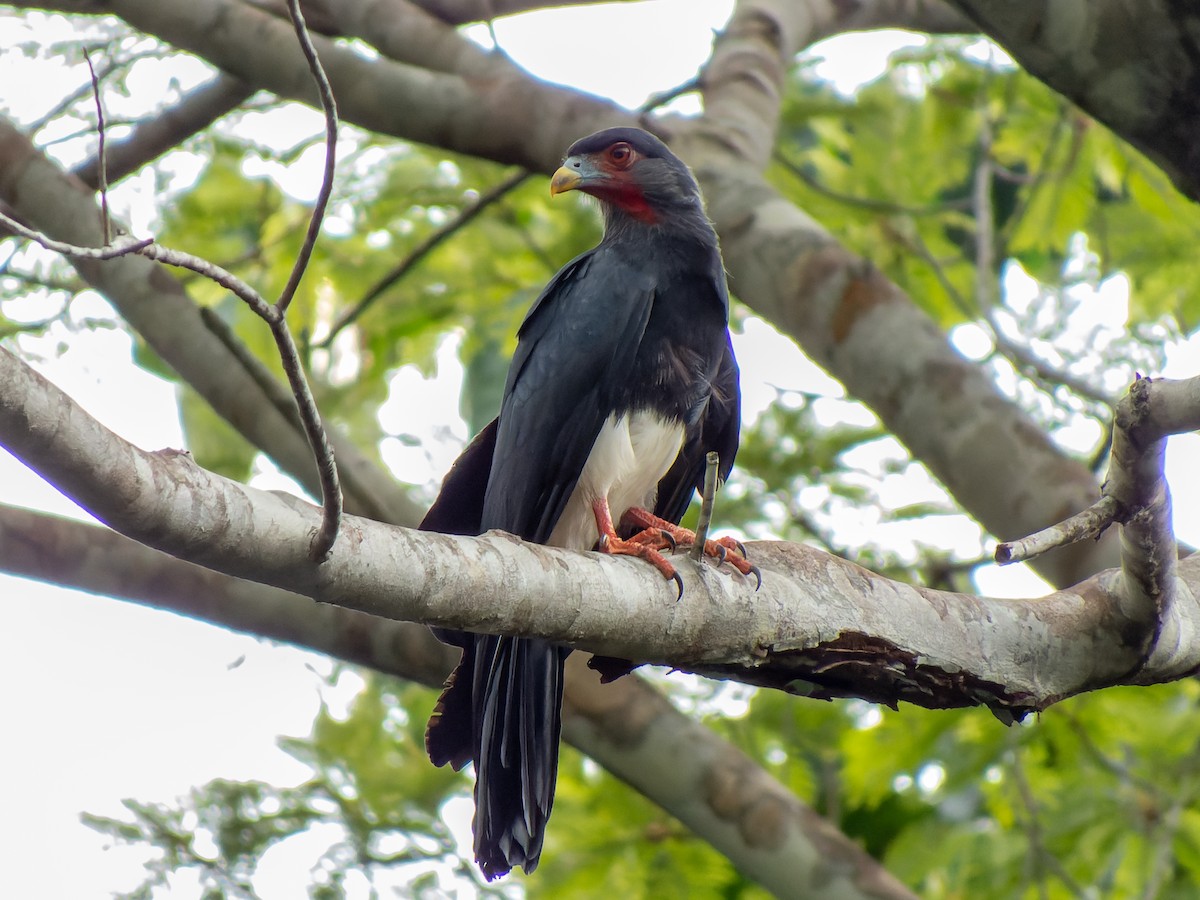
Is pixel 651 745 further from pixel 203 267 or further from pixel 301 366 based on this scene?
pixel 203 267

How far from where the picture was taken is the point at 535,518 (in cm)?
384

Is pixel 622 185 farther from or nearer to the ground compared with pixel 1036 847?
farther from the ground

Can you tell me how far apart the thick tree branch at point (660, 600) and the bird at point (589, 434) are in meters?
0.25

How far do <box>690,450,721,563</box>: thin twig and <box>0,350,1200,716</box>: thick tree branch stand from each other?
0.10 metres

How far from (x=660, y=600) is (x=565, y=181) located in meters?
2.37

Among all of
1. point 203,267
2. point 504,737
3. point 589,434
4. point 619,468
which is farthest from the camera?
point 619,468

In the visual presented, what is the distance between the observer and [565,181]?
4.65 metres

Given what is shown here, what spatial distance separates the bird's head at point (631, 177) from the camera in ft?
15.1

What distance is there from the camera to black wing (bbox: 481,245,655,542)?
3.76m

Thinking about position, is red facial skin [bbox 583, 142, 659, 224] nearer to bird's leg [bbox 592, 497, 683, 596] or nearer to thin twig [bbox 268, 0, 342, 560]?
bird's leg [bbox 592, 497, 683, 596]

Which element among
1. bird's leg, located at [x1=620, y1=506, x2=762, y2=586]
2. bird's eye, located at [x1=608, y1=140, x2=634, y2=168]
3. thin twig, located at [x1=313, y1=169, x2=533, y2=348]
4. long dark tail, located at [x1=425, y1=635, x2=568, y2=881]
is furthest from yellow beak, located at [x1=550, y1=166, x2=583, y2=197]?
long dark tail, located at [x1=425, y1=635, x2=568, y2=881]

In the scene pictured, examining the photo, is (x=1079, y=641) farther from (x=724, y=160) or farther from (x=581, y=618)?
(x=724, y=160)

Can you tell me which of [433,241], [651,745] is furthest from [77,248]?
[433,241]

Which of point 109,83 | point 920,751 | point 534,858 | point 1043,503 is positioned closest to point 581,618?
point 534,858
